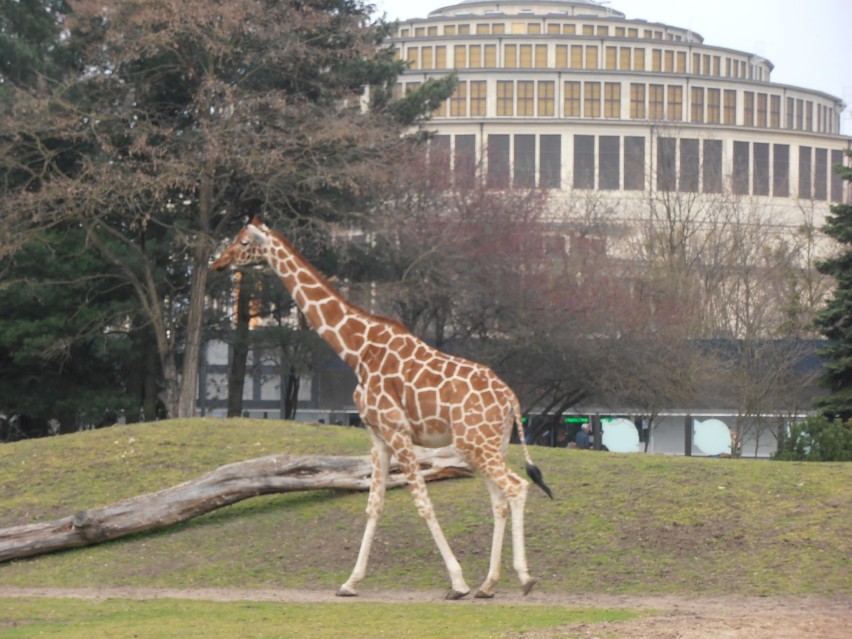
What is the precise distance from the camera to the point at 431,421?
15391 millimetres

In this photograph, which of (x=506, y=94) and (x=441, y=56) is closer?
(x=506, y=94)

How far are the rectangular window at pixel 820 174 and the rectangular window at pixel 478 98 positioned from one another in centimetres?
2229

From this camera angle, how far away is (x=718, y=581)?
15.8 meters

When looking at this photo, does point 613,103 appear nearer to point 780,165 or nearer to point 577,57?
point 577,57

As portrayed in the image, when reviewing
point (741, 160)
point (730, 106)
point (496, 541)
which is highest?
point (730, 106)

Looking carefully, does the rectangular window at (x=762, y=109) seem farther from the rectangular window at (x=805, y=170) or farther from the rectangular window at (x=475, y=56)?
the rectangular window at (x=475, y=56)

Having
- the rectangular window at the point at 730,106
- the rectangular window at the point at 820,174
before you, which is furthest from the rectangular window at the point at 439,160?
the rectangular window at the point at 730,106

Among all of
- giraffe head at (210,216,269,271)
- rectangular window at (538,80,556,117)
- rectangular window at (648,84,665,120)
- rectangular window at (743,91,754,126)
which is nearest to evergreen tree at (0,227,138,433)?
giraffe head at (210,216,269,271)

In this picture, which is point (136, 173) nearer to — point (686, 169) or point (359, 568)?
point (359, 568)

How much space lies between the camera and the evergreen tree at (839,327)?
29.6 metres

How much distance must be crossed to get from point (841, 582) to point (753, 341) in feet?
106

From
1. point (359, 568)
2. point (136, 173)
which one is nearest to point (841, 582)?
point (359, 568)

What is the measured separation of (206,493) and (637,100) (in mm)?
80028

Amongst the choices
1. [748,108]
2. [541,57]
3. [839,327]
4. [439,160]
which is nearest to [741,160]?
[748,108]
